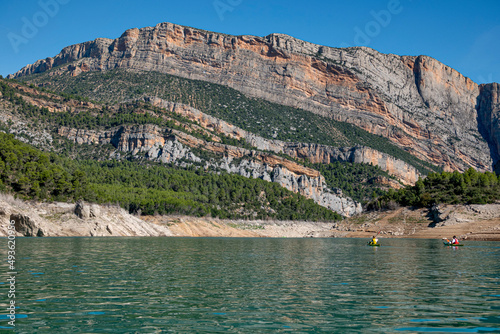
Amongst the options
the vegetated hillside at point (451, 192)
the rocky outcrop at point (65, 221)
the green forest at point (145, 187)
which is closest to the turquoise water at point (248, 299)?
the rocky outcrop at point (65, 221)

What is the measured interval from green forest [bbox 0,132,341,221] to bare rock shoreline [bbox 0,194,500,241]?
535cm

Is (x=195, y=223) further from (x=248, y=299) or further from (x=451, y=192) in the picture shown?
(x=248, y=299)

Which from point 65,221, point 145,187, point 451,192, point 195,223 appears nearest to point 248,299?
point 65,221

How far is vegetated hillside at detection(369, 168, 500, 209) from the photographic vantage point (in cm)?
10900

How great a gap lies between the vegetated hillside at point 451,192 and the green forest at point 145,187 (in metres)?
46.9

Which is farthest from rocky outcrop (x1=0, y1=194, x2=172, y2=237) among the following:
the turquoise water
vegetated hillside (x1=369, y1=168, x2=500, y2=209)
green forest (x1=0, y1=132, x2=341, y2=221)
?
vegetated hillside (x1=369, y1=168, x2=500, y2=209)

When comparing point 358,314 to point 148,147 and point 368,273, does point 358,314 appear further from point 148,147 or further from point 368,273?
point 148,147

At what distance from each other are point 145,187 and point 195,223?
106 feet

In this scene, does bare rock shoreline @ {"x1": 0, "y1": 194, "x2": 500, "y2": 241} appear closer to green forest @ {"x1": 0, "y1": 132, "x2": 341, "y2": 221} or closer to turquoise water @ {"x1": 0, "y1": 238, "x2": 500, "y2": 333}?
green forest @ {"x1": 0, "y1": 132, "x2": 341, "y2": 221}

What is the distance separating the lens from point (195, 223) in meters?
130

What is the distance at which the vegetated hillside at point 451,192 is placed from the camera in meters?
109

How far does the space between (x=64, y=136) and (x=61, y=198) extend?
102 metres

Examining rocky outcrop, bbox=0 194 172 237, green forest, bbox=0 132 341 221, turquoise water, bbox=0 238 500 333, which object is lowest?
turquoise water, bbox=0 238 500 333

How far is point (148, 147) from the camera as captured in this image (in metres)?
197
